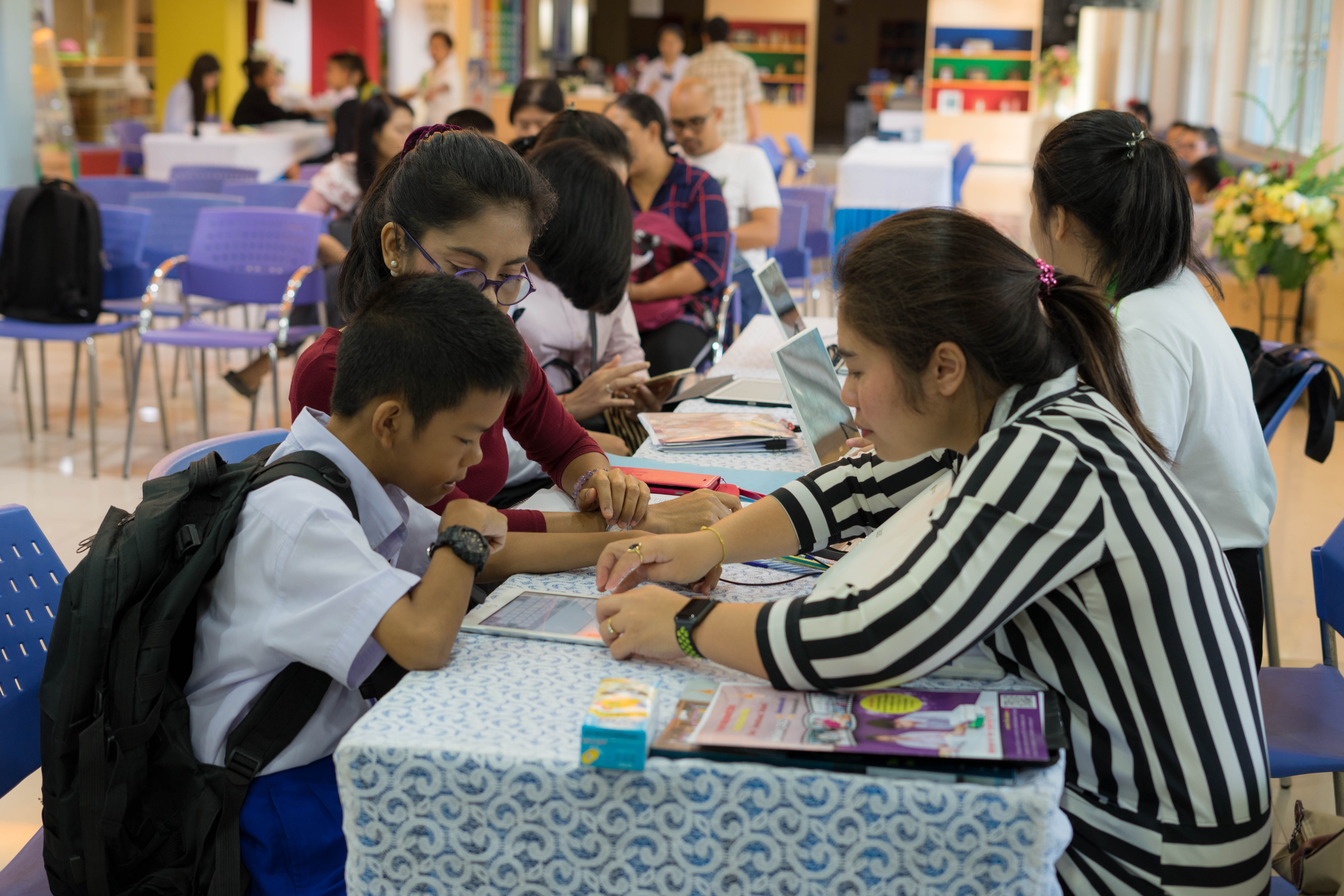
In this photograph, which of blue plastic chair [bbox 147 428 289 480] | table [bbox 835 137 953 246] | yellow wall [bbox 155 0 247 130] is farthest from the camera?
yellow wall [bbox 155 0 247 130]

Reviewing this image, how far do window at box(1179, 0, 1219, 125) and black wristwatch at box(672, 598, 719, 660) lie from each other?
11923 millimetres

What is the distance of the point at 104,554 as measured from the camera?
1196 mm

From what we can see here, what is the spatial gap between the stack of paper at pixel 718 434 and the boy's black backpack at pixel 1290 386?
1.01m

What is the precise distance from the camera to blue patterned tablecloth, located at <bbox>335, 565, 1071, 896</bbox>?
969 millimetres

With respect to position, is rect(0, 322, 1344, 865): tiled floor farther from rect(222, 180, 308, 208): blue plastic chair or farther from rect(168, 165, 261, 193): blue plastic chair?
rect(168, 165, 261, 193): blue plastic chair

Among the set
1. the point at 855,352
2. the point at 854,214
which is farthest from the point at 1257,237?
the point at 855,352

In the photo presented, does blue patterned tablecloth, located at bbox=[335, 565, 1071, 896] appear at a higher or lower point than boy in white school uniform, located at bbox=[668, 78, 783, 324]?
lower

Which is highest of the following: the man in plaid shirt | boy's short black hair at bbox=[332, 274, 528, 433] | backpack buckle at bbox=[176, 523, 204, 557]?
the man in plaid shirt

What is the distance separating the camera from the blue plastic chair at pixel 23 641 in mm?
1420

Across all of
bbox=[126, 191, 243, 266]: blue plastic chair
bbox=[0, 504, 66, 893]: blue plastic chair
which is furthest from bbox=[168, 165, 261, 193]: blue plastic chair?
bbox=[0, 504, 66, 893]: blue plastic chair

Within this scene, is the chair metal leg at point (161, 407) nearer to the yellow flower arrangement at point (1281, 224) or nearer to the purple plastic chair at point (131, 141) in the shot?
the yellow flower arrangement at point (1281, 224)

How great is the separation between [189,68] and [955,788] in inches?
566

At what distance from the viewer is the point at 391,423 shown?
51.4 inches

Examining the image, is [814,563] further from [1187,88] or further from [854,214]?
[1187,88]
